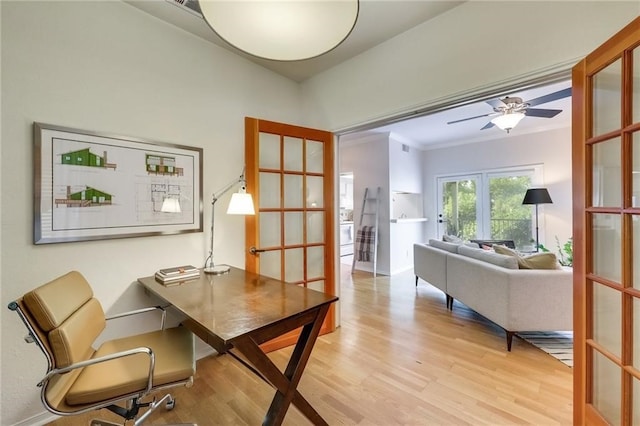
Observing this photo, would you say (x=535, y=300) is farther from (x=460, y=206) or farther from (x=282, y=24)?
(x=460, y=206)

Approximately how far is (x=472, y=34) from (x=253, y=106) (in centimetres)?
186

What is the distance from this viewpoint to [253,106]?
261cm

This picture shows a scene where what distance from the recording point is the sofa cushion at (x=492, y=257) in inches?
100

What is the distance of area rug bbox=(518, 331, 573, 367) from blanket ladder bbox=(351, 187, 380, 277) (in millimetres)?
2652

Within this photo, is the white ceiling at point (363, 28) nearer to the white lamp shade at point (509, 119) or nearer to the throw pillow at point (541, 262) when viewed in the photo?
the white lamp shade at point (509, 119)

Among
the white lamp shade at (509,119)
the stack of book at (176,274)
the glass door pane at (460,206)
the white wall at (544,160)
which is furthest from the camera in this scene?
the glass door pane at (460,206)

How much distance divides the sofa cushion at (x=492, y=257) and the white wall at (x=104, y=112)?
8.19 ft

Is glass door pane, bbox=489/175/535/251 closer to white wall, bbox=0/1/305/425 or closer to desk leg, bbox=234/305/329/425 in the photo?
white wall, bbox=0/1/305/425

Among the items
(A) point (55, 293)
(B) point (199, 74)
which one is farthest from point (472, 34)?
(A) point (55, 293)

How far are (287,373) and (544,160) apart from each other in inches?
220

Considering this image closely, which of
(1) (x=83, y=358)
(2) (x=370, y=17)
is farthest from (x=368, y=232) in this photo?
(1) (x=83, y=358)

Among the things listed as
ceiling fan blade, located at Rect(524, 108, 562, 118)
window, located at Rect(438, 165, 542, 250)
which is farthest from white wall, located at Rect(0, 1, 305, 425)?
window, located at Rect(438, 165, 542, 250)

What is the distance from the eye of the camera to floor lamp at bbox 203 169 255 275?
1.96 meters

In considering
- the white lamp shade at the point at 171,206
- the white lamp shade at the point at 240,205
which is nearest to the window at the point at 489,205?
the white lamp shade at the point at 240,205
